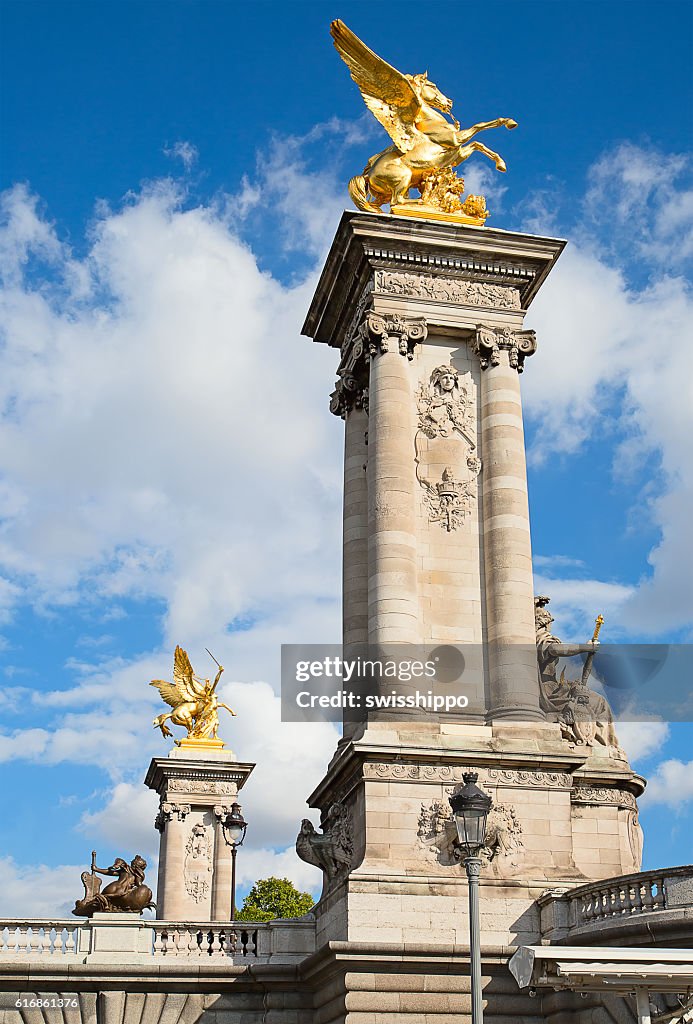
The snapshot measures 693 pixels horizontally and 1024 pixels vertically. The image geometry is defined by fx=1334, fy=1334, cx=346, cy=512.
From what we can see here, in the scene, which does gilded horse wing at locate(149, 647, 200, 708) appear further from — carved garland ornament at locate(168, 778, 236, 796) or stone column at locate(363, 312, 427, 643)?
stone column at locate(363, 312, 427, 643)

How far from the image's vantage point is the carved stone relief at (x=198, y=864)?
46719 mm

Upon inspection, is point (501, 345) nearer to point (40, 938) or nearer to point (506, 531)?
point (506, 531)

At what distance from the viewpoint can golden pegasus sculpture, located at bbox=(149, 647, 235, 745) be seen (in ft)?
167

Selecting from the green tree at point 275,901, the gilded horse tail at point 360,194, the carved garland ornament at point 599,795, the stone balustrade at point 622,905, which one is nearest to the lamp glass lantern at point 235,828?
the carved garland ornament at point 599,795

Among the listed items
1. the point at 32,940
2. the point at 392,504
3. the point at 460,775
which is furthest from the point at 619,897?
the point at 32,940

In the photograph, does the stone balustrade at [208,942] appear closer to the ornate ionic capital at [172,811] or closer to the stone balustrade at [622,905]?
the stone balustrade at [622,905]

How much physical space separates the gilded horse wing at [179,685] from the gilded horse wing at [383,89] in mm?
27810

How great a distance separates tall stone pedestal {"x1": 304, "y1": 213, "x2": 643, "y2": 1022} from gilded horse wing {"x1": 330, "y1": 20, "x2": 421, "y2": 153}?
3.34 meters

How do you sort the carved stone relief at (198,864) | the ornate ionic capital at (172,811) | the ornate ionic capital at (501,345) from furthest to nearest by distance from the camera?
the ornate ionic capital at (172,811) → the carved stone relief at (198,864) → the ornate ionic capital at (501,345)

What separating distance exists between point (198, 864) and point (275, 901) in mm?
27939

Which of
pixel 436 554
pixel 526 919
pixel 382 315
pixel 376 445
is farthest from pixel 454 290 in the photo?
pixel 526 919

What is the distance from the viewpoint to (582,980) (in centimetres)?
1459

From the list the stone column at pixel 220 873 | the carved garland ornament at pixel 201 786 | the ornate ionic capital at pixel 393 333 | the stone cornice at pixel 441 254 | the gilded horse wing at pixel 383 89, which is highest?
the gilded horse wing at pixel 383 89

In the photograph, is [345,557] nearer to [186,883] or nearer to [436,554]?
[436,554]
